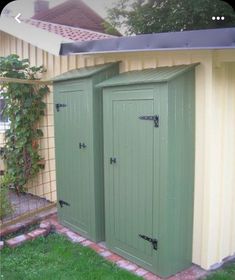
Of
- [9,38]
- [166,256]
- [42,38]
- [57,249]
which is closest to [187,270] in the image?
[166,256]

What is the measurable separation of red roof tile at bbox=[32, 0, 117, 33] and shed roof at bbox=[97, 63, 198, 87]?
52.7 ft

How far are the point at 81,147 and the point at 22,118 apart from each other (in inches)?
63.3

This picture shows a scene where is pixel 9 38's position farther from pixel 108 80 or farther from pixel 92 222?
pixel 92 222

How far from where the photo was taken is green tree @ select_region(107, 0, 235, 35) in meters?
12.1

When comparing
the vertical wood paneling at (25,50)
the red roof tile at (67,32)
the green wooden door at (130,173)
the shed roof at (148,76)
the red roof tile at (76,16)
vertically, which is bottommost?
the green wooden door at (130,173)

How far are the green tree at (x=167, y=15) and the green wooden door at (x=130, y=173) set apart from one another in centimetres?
851

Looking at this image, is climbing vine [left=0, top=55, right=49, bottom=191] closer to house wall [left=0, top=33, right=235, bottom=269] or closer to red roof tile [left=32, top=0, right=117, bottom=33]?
house wall [left=0, top=33, right=235, bottom=269]

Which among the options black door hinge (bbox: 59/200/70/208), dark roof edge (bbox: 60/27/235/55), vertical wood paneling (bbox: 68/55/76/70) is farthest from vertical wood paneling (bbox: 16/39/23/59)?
black door hinge (bbox: 59/200/70/208)

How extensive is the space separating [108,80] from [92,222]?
5.49 ft

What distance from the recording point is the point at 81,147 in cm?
422

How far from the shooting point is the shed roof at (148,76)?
3203 millimetres

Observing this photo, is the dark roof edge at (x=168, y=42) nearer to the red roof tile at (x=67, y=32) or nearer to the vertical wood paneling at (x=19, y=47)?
the red roof tile at (x=67, y=32)

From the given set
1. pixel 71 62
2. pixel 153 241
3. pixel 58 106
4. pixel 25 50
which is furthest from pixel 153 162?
pixel 25 50

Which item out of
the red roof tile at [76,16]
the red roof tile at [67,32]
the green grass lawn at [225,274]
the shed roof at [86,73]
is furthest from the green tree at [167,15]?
the green grass lawn at [225,274]
